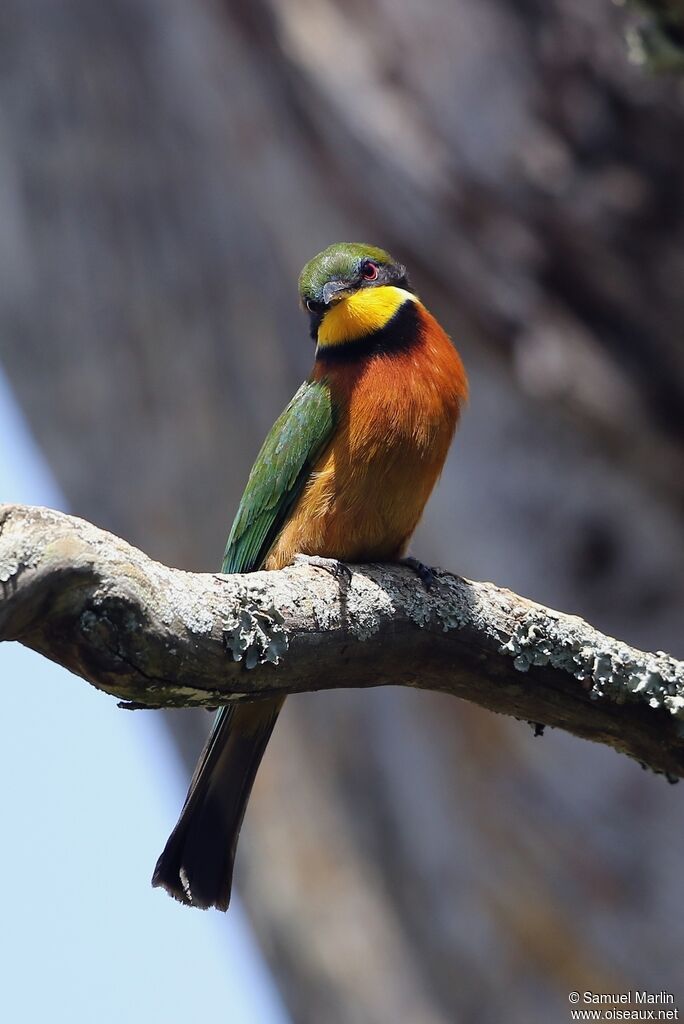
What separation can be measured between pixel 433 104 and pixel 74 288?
2043 mm

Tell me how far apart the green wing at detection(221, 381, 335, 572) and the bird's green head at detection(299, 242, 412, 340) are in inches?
11.9

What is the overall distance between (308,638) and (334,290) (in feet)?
5.92

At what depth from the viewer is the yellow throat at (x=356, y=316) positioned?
3820mm

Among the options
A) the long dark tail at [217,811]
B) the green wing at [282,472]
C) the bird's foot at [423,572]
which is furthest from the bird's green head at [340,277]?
the long dark tail at [217,811]

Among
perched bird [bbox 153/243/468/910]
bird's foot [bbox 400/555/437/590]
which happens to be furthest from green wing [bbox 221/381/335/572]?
bird's foot [bbox 400/555/437/590]

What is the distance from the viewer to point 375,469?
11.4 ft

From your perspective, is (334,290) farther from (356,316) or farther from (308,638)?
(308,638)

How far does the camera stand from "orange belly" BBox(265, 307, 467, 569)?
346 cm

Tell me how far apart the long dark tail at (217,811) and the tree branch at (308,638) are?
24.3 inches

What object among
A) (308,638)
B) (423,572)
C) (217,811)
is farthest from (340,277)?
(308,638)

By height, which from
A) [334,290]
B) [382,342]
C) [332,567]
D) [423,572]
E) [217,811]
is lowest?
[217,811]

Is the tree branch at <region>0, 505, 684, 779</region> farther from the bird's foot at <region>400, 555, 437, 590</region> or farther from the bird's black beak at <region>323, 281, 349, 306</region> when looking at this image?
the bird's black beak at <region>323, 281, 349, 306</region>

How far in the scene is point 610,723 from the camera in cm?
277

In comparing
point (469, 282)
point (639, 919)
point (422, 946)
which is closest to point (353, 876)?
point (422, 946)
